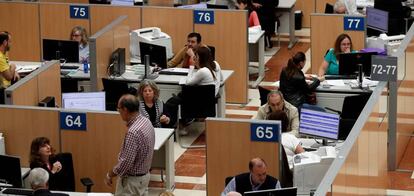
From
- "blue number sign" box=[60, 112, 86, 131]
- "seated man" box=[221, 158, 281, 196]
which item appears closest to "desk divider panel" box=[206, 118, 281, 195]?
"seated man" box=[221, 158, 281, 196]

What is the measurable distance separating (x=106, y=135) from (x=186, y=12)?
5128mm

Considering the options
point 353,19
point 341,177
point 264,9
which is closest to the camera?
point 341,177

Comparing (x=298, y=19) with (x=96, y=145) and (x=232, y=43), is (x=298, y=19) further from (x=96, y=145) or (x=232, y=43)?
(x=96, y=145)

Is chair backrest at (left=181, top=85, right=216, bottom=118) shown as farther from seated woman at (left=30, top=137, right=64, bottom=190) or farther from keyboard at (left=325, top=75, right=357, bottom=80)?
seated woman at (left=30, top=137, right=64, bottom=190)

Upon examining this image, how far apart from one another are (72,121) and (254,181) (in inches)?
89.8

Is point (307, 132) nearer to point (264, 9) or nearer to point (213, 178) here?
point (213, 178)

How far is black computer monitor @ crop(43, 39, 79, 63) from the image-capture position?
1583cm

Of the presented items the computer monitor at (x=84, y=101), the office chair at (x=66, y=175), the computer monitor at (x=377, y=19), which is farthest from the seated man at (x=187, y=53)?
the office chair at (x=66, y=175)

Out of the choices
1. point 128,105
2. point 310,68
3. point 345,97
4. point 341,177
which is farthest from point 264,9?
point 341,177

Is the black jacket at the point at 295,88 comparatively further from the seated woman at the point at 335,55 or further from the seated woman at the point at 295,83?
the seated woman at the point at 335,55

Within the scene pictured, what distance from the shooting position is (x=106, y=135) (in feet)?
38.4

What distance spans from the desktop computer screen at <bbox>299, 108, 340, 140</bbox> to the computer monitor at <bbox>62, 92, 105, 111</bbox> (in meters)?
2.50

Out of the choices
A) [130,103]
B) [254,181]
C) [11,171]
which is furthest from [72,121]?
[254,181]

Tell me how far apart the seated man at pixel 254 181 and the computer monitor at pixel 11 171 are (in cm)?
205
